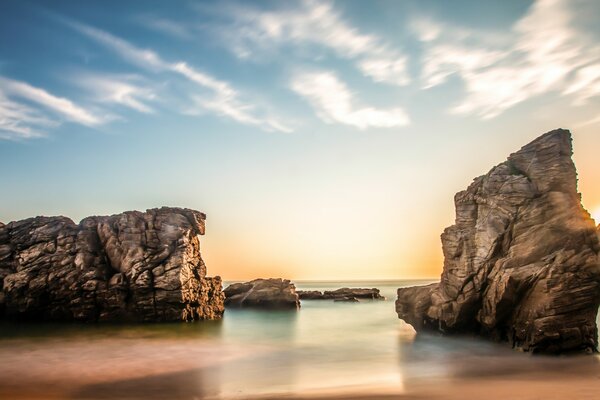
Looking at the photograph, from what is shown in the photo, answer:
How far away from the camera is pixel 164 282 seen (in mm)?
40594

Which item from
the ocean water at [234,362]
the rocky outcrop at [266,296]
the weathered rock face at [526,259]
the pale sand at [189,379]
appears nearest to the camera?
the pale sand at [189,379]

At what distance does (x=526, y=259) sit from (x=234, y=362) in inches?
661

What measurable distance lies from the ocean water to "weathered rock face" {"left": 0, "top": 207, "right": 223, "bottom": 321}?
553 cm

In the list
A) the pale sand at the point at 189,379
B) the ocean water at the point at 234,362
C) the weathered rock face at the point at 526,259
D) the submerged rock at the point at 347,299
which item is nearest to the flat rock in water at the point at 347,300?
the submerged rock at the point at 347,299

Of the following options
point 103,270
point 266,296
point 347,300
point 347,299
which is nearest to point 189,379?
point 103,270

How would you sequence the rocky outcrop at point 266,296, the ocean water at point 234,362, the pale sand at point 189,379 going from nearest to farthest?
the pale sand at point 189,379
the ocean water at point 234,362
the rocky outcrop at point 266,296

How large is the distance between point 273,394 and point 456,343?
14.2 meters

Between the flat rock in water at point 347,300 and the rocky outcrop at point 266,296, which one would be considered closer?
the rocky outcrop at point 266,296

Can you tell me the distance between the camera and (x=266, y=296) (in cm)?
6512

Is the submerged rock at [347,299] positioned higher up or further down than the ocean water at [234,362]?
further down

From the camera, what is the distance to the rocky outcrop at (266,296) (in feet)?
209

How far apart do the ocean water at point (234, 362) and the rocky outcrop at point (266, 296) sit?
29.6m

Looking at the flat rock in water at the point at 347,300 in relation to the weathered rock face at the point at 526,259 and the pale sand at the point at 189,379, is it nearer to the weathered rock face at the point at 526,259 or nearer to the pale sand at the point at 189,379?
the weathered rock face at the point at 526,259

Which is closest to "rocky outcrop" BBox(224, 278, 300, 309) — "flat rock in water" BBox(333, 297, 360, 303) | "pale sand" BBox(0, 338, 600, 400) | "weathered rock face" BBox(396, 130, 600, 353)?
"flat rock in water" BBox(333, 297, 360, 303)
